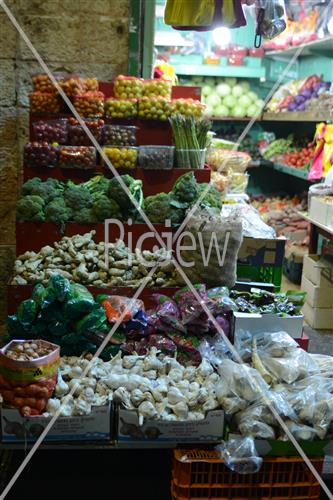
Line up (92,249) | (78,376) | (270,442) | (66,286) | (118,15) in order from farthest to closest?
1. (118,15)
2. (92,249)
3. (66,286)
4. (78,376)
5. (270,442)

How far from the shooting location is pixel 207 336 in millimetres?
2598

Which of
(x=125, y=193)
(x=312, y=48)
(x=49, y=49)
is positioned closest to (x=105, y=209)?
(x=125, y=193)

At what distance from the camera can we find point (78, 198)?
3.27 m

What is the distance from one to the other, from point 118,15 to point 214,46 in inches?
179

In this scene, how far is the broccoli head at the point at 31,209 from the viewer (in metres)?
3.14

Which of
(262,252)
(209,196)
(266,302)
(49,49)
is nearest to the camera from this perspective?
(266,302)

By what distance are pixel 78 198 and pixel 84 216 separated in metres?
→ 0.13

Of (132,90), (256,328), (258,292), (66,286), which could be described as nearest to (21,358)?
(66,286)

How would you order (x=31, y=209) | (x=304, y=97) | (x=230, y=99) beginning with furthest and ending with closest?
(x=230, y=99)
(x=304, y=97)
(x=31, y=209)

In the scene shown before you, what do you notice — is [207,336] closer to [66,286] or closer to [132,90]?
[66,286]

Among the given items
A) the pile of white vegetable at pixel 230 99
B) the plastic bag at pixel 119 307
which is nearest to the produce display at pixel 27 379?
the plastic bag at pixel 119 307

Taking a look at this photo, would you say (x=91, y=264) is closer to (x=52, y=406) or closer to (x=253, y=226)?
(x=52, y=406)

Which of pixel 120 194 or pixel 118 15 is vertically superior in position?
pixel 118 15

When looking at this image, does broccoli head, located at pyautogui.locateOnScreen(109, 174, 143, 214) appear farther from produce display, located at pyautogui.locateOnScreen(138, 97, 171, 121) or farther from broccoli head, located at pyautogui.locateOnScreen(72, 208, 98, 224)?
produce display, located at pyautogui.locateOnScreen(138, 97, 171, 121)
